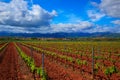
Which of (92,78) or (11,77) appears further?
(11,77)

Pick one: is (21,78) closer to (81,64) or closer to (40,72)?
(40,72)

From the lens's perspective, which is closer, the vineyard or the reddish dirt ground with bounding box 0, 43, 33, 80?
the vineyard

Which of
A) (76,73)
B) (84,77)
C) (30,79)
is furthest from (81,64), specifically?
(30,79)

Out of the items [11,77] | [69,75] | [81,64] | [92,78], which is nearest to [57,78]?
[69,75]

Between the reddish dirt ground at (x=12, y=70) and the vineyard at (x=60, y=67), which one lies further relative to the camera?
the reddish dirt ground at (x=12, y=70)

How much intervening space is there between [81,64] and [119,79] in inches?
252

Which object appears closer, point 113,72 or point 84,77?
point 84,77

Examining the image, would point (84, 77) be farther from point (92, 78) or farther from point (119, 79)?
point (119, 79)

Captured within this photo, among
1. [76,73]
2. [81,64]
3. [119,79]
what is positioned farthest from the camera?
[81,64]

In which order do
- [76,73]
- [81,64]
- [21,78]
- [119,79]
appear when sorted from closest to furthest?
[119,79] < [21,78] < [76,73] < [81,64]

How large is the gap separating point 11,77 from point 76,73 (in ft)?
14.9

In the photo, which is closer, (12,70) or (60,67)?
(12,70)

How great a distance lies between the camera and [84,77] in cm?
1264

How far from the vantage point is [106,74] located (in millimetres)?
13375
